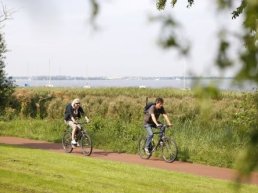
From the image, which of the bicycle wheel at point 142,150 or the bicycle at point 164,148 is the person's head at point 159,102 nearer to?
the bicycle at point 164,148

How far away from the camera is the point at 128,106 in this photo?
33594 millimetres

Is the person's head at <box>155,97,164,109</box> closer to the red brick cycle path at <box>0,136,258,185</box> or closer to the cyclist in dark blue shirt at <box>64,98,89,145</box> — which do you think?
the red brick cycle path at <box>0,136,258,185</box>

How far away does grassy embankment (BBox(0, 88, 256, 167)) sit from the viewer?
1312cm

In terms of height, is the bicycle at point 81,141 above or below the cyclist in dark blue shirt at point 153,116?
below

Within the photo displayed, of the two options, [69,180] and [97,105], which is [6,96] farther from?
[97,105]

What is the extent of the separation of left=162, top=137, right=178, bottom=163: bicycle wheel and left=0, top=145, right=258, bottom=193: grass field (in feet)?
9.75

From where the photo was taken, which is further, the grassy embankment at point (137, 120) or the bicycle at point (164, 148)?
the bicycle at point (164, 148)

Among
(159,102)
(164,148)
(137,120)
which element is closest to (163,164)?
(164,148)

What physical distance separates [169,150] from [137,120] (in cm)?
1140

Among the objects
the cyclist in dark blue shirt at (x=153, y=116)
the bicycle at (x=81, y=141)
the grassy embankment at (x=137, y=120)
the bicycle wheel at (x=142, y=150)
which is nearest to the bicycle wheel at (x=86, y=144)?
the bicycle at (x=81, y=141)

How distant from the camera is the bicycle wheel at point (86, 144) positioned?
56.5ft

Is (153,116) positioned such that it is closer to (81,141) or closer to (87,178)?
→ (81,141)

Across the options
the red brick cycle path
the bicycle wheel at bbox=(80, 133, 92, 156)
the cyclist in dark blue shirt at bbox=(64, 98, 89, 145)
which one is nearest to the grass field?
the red brick cycle path

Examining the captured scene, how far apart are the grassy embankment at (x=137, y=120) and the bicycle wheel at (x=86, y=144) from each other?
2149mm
